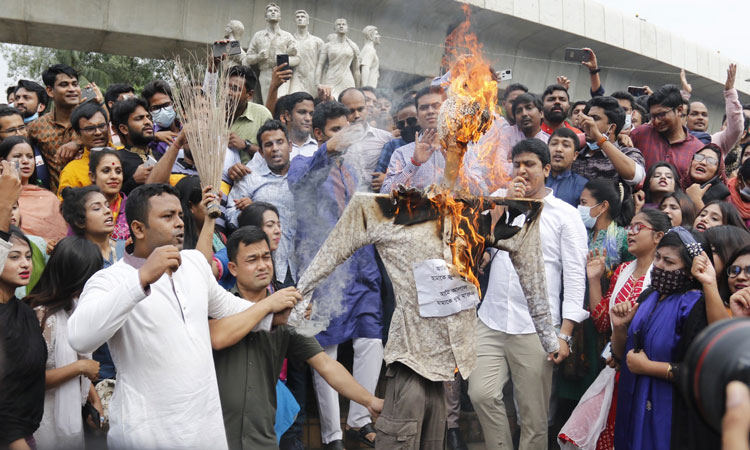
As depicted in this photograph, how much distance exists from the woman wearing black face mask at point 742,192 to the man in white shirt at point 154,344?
492 cm

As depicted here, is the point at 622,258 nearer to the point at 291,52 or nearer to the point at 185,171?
the point at 185,171

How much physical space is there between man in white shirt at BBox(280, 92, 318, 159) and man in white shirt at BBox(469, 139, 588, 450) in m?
1.98

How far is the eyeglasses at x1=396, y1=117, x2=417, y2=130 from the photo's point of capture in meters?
6.41

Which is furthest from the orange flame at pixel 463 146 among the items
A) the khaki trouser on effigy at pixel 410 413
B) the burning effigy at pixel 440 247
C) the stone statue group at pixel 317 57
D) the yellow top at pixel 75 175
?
the stone statue group at pixel 317 57

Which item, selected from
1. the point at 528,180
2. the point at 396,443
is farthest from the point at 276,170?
the point at 396,443

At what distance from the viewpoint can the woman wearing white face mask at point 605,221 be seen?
19.0ft

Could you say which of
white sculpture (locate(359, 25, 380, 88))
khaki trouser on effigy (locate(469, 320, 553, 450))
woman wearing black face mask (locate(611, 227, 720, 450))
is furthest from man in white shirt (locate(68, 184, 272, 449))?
white sculpture (locate(359, 25, 380, 88))

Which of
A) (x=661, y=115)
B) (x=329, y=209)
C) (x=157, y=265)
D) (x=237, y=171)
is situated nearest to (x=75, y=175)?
(x=237, y=171)

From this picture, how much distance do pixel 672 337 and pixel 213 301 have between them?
2.56 m

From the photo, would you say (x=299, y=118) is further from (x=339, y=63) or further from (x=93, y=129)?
(x=339, y=63)

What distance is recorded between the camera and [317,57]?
9.21m

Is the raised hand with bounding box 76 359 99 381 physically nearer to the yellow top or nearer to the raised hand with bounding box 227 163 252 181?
the yellow top

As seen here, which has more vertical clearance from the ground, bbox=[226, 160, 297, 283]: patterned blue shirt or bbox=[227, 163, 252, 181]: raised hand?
bbox=[227, 163, 252, 181]: raised hand

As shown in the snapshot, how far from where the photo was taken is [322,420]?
4.96 m
